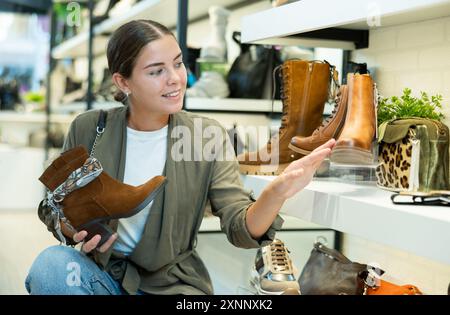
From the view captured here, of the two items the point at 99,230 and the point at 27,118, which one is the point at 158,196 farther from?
the point at 27,118

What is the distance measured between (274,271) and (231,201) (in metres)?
0.23

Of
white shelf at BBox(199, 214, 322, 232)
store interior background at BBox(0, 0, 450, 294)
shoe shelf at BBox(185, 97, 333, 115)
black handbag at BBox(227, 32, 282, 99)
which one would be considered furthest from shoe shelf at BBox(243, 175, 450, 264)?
black handbag at BBox(227, 32, 282, 99)

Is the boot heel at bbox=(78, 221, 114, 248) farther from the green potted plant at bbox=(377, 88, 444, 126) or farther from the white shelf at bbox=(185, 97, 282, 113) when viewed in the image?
the white shelf at bbox=(185, 97, 282, 113)

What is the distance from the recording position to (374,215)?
2.93 ft

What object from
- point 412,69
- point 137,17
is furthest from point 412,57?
point 137,17

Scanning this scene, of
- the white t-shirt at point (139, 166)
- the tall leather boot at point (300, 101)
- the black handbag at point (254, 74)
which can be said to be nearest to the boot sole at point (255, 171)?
the tall leather boot at point (300, 101)

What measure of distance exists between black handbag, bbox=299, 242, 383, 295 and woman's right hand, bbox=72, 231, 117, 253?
0.41 metres

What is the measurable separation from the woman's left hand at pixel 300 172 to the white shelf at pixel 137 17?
634mm

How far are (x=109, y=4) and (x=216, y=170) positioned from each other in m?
1.23

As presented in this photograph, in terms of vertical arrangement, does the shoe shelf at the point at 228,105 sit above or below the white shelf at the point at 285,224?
above

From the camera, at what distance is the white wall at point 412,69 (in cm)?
110

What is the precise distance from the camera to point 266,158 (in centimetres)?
124

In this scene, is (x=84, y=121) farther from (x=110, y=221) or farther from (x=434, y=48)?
(x=434, y=48)

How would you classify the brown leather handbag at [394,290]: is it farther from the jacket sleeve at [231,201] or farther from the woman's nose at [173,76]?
the woman's nose at [173,76]
